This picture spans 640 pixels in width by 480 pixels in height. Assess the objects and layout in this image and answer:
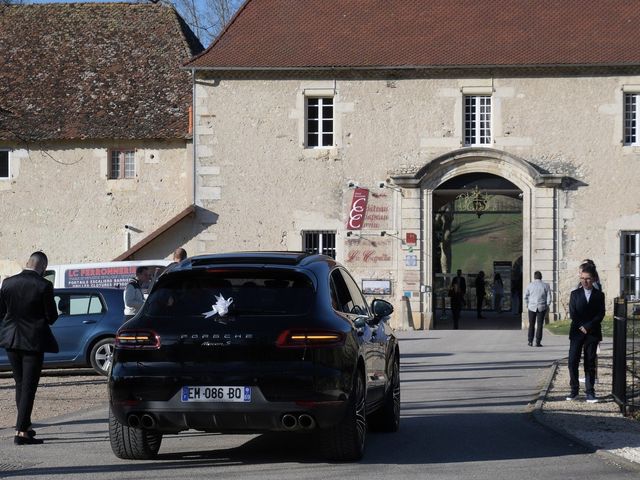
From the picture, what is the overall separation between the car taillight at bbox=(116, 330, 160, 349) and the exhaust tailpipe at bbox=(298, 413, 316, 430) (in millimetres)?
1240

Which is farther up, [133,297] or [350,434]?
[133,297]

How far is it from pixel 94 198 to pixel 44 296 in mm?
25491

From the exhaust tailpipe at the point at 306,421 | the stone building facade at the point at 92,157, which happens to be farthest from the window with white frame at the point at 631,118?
the exhaust tailpipe at the point at 306,421

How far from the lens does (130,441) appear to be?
1013 centimetres

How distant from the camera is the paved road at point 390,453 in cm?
955

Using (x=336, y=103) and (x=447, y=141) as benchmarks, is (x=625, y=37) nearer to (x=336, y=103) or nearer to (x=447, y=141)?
(x=447, y=141)

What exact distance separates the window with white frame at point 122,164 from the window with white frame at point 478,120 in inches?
388

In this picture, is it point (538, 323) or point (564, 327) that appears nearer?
→ point (538, 323)

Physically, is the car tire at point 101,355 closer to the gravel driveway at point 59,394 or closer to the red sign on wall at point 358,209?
the gravel driveway at point 59,394

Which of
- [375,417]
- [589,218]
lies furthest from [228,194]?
[375,417]

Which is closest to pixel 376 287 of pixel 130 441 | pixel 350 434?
pixel 130 441

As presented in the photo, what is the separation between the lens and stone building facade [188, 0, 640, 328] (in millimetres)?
33156

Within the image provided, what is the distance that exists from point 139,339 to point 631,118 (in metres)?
26.0

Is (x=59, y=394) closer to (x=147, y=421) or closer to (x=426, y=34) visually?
(x=147, y=421)
